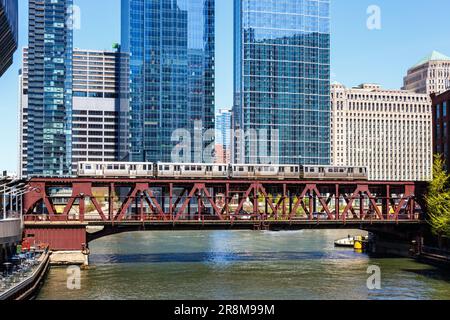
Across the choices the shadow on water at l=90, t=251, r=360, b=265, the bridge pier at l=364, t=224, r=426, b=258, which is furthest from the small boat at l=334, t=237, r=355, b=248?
the shadow on water at l=90, t=251, r=360, b=265

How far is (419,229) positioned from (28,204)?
49392 mm

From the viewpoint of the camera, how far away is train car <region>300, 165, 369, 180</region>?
84.4m

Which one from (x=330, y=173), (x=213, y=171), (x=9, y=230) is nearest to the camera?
(x=9, y=230)

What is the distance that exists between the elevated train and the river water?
34.4 ft

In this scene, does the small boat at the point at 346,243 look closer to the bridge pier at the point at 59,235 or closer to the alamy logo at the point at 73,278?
the bridge pier at the point at 59,235

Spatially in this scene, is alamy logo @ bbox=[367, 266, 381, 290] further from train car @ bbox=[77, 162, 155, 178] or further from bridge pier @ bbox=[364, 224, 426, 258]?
train car @ bbox=[77, 162, 155, 178]

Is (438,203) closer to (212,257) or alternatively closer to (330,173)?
(330,173)

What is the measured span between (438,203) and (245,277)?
30.8 m

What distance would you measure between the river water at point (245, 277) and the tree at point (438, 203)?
518 centimetres

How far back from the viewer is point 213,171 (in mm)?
81688

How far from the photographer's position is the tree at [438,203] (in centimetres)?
7082

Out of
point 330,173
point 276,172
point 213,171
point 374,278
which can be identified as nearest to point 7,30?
point 213,171

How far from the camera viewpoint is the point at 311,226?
2975 inches
